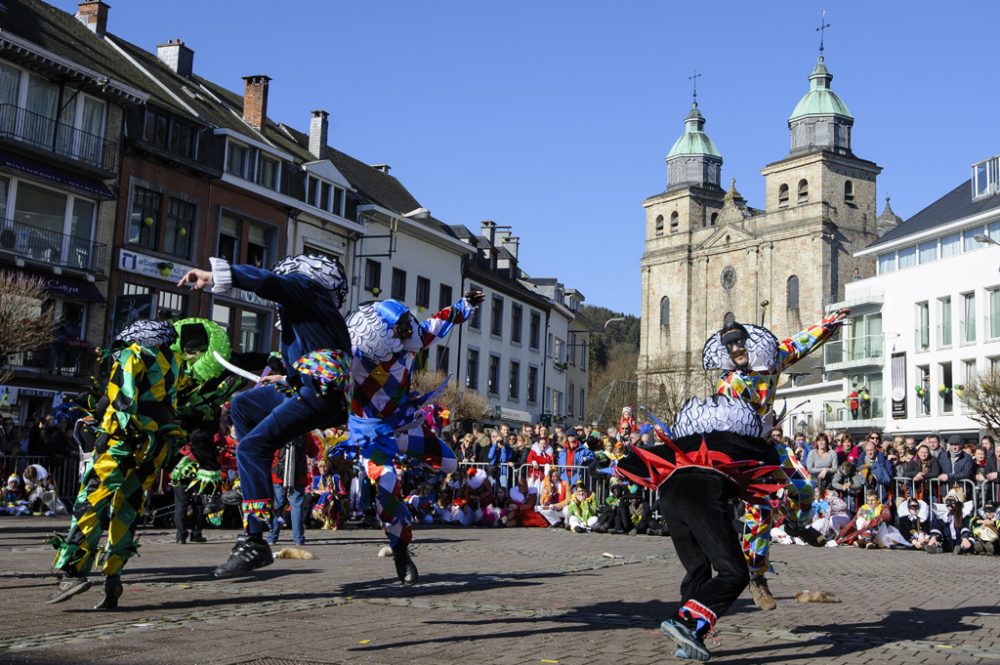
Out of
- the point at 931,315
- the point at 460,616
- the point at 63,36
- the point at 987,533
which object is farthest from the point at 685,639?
the point at 931,315

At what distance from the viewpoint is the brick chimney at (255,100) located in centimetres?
4278

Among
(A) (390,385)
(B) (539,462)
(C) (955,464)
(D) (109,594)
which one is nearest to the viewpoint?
(D) (109,594)

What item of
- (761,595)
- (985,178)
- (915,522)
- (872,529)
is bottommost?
(761,595)

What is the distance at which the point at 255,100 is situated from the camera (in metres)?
42.9

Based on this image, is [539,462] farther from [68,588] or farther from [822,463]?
[68,588]

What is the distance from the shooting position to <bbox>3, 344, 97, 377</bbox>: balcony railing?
30.6 meters

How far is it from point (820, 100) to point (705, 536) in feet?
348

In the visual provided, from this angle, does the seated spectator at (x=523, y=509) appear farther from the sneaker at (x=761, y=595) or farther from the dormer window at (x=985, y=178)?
the dormer window at (x=985, y=178)

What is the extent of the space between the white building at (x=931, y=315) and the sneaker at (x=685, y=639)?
152ft

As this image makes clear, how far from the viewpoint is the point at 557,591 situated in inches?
332

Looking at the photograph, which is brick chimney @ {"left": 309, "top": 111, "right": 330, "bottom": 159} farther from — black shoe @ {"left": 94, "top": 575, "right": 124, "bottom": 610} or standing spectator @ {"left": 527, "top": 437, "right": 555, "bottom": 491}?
black shoe @ {"left": 94, "top": 575, "right": 124, "bottom": 610}

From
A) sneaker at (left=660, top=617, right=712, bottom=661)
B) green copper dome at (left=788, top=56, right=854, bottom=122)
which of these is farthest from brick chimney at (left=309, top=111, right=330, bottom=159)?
green copper dome at (left=788, top=56, right=854, bottom=122)

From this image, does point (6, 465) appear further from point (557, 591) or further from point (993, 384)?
point (993, 384)

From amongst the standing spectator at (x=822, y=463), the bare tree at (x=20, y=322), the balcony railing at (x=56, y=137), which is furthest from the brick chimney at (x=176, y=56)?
the standing spectator at (x=822, y=463)
